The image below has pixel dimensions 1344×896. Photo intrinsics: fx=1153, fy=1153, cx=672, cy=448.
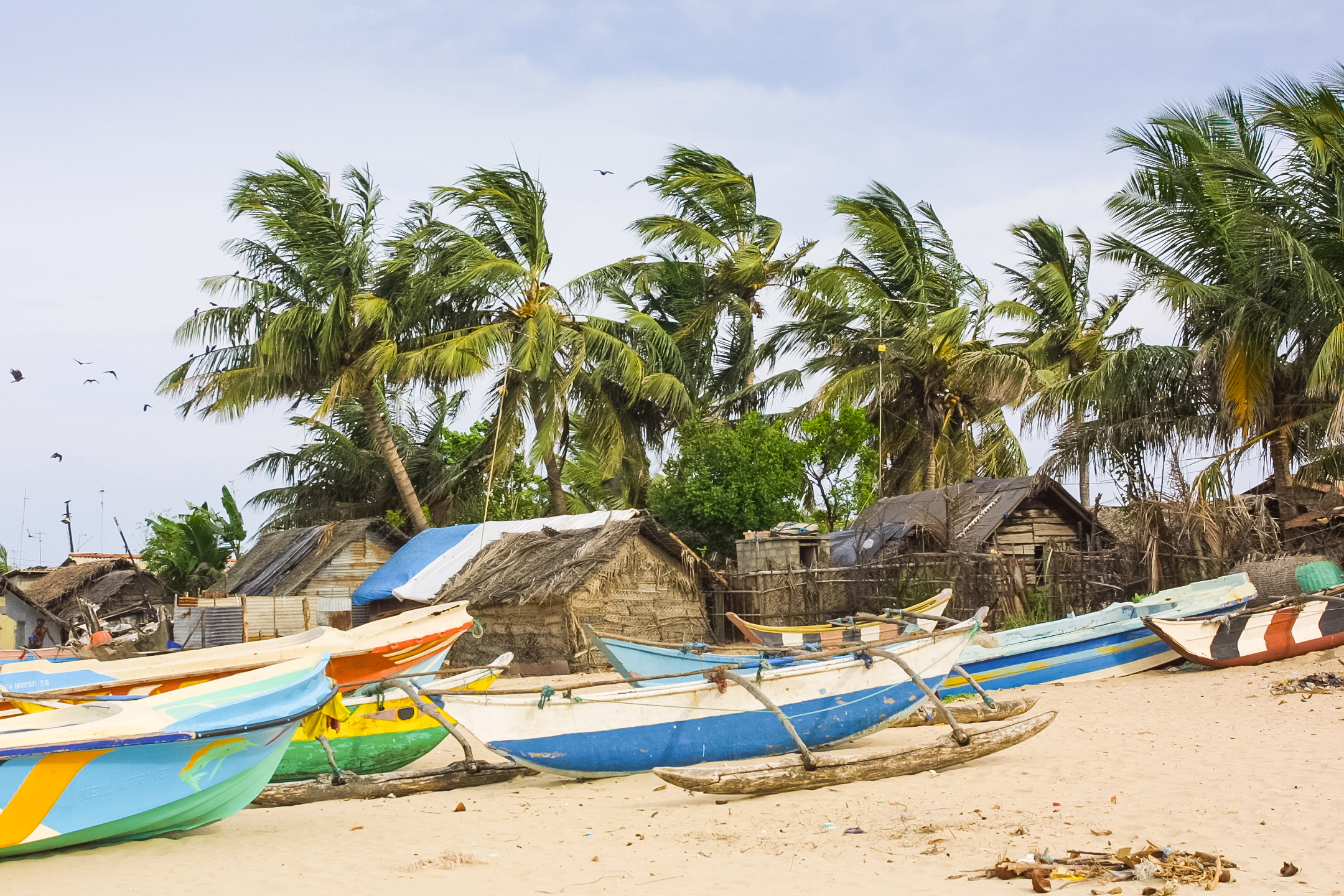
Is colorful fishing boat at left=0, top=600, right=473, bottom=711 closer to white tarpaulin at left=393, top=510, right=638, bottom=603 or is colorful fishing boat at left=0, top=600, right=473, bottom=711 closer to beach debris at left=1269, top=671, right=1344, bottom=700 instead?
white tarpaulin at left=393, top=510, right=638, bottom=603

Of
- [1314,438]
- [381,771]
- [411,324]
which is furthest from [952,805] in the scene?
[411,324]

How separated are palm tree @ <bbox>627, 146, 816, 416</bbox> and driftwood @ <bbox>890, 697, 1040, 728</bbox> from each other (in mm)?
15442

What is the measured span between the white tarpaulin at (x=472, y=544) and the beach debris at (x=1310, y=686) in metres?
9.54

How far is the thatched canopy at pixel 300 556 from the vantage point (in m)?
21.4

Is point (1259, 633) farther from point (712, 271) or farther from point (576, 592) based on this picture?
point (712, 271)

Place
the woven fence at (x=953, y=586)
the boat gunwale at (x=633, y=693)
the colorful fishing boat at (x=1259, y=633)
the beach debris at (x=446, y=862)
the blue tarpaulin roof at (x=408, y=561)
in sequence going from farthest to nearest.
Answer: the blue tarpaulin roof at (x=408, y=561), the woven fence at (x=953, y=586), the colorful fishing boat at (x=1259, y=633), the boat gunwale at (x=633, y=693), the beach debris at (x=446, y=862)

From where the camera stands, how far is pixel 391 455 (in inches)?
920

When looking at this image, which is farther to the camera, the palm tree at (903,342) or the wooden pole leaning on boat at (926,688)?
the palm tree at (903,342)

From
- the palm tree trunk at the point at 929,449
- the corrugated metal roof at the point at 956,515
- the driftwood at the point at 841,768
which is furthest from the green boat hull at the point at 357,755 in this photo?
the palm tree trunk at the point at 929,449

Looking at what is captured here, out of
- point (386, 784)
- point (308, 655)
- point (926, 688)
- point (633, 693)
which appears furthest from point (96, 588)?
point (926, 688)

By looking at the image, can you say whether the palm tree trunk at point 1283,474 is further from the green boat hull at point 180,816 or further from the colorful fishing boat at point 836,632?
the green boat hull at point 180,816

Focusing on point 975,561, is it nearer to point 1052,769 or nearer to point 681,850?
point 1052,769

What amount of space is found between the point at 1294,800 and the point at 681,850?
3.62 m

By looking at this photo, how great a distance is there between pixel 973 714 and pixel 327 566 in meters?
14.2
